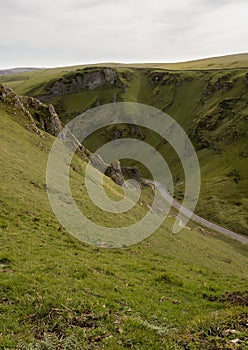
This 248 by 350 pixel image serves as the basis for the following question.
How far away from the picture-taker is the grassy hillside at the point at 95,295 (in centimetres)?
1221

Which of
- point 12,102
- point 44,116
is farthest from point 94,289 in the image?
point 44,116

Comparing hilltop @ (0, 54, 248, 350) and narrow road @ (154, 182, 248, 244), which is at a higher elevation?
hilltop @ (0, 54, 248, 350)

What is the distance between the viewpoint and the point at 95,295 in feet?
52.1

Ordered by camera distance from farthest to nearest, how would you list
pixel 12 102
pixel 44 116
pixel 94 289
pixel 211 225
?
pixel 211 225, pixel 44 116, pixel 12 102, pixel 94 289

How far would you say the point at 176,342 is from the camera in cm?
1248

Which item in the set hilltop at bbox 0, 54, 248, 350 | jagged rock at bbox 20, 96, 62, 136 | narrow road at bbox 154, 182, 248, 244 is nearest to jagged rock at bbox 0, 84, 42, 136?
jagged rock at bbox 20, 96, 62, 136

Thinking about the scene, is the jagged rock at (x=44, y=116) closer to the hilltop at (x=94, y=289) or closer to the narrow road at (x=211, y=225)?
the hilltop at (x=94, y=289)

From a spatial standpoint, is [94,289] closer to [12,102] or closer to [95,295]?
[95,295]

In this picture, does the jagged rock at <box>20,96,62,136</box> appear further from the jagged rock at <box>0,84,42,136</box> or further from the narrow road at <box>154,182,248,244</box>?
the narrow road at <box>154,182,248,244</box>

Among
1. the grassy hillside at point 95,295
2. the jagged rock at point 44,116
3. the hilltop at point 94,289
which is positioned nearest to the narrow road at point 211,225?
the jagged rock at point 44,116

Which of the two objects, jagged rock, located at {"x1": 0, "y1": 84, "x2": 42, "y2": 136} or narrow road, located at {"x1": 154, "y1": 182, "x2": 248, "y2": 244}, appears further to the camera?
narrow road, located at {"x1": 154, "y1": 182, "x2": 248, "y2": 244}

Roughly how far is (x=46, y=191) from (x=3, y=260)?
64.8 feet

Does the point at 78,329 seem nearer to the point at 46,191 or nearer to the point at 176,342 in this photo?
the point at 176,342

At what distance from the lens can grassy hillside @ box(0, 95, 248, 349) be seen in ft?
40.1
